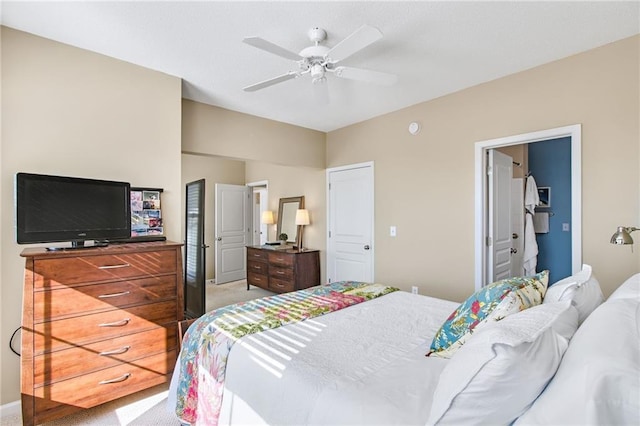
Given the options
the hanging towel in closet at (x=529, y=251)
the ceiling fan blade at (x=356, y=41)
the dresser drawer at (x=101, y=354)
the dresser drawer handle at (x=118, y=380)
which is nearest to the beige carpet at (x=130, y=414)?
the dresser drawer handle at (x=118, y=380)

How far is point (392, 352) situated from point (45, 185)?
7.78ft

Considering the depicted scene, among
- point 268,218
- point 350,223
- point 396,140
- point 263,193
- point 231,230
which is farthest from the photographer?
point 263,193

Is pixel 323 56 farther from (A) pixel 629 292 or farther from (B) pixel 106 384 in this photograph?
(B) pixel 106 384

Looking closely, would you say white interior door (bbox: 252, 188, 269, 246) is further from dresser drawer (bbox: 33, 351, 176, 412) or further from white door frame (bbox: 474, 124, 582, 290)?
white door frame (bbox: 474, 124, 582, 290)

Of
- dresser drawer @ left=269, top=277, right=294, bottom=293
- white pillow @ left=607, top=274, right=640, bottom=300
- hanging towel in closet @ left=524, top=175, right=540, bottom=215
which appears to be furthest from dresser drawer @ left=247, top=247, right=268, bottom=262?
white pillow @ left=607, top=274, right=640, bottom=300

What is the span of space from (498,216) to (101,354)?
12.3ft

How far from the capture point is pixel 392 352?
1.50 m

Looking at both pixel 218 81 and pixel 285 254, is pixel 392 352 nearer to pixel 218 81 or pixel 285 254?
pixel 218 81

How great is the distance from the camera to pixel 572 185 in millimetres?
2580

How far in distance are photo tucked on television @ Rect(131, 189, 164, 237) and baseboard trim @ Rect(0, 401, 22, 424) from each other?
1.34 m

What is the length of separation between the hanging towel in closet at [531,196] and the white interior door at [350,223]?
2.11 m

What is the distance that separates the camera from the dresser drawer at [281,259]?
4.73m

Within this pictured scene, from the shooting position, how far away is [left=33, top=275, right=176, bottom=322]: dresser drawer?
191 cm

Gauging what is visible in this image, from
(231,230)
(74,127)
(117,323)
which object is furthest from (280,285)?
(74,127)
